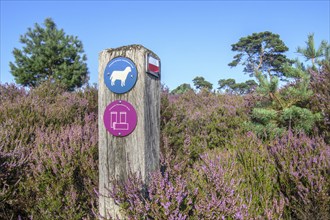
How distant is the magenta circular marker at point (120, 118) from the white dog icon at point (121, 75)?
0.17 metres

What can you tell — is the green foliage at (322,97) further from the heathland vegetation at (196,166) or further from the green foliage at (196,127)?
the green foliage at (196,127)

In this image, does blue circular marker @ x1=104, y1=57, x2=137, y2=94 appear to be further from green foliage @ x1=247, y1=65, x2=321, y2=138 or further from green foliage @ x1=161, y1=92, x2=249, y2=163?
green foliage @ x1=247, y1=65, x2=321, y2=138

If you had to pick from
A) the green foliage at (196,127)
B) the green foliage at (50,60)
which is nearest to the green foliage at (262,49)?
the green foliage at (50,60)

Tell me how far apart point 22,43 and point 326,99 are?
42.3 metres

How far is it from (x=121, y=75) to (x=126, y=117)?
359 millimetres

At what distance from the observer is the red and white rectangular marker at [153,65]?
2.90 m

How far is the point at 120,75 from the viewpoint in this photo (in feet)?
9.59

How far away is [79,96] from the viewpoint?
20.5 ft

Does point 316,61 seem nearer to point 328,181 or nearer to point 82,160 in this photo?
point 328,181

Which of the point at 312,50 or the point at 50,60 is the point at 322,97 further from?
the point at 50,60

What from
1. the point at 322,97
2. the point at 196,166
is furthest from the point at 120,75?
the point at 322,97

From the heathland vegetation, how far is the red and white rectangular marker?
0.76m

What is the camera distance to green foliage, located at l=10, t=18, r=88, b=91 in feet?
124

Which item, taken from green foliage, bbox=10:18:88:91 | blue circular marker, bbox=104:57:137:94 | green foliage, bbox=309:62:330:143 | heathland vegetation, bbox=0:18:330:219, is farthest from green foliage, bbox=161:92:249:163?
green foliage, bbox=10:18:88:91
